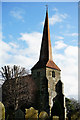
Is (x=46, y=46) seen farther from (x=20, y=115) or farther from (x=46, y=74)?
(x=20, y=115)

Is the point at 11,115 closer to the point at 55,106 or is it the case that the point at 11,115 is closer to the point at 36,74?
the point at 55,106

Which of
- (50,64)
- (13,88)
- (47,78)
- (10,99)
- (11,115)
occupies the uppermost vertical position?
(50,64)

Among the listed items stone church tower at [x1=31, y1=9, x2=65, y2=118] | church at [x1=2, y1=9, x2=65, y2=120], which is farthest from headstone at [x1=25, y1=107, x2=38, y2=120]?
stone church tower at [x1=31, y1=9, x2=65, y2=118]

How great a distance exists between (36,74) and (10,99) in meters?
8.35

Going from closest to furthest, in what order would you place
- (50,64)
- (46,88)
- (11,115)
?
(11,115)
(46,88)
(50,64)

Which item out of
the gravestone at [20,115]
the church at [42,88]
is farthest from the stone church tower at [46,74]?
the gravestone at [20,115]

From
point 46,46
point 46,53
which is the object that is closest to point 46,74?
point 46,53

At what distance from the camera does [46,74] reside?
30.1 metres

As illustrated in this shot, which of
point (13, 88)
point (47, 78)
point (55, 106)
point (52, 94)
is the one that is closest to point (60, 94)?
point (52, 94)

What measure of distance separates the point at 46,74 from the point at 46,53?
4243 millimetres

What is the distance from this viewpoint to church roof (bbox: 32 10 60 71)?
31.5 metres

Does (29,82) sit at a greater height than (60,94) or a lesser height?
greater

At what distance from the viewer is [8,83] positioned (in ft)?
83.0

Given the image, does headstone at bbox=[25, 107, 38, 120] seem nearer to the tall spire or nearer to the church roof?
the church roof
